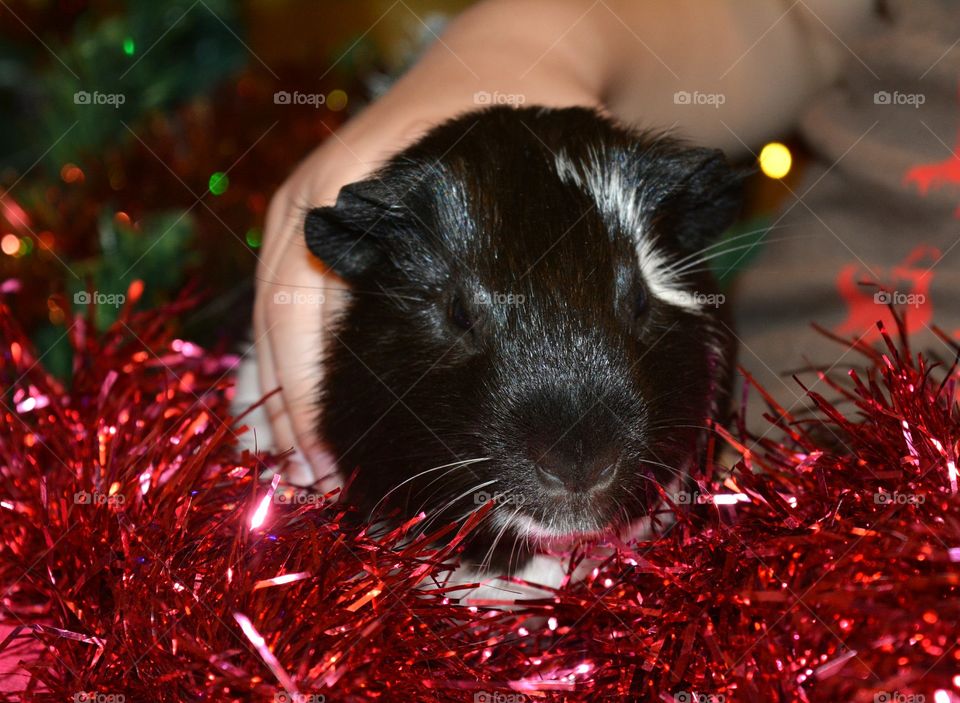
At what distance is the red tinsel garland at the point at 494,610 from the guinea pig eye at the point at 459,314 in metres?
0.24

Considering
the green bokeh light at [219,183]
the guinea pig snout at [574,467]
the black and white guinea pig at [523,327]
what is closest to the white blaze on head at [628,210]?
the black and white guinea pig at [523,327]

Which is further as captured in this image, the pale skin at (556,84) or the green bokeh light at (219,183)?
the green bokeh light at (219,183)

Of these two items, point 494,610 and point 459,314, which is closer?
point 494,610

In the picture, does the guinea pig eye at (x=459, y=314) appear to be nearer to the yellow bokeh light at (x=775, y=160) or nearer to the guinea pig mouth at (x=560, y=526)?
the guinea pig mouth at (x=560, y=526)

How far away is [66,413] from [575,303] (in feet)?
2.37

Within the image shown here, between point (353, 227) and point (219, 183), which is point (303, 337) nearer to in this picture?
point (353, 227)

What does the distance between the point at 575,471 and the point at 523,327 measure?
179 millimetres

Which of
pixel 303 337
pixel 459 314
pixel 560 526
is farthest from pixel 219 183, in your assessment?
pixel 560 526

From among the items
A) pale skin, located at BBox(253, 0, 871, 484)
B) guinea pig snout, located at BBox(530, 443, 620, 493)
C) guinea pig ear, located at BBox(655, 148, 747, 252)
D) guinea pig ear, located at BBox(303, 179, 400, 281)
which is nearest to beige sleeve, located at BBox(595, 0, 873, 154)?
pale skin, located at BBox(253, 0, 871, 484)

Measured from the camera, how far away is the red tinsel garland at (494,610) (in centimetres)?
89

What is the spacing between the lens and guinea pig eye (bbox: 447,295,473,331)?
1.15 meters

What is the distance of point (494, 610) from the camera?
105cm

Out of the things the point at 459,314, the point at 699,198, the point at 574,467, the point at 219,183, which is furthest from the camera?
the point at 219,183

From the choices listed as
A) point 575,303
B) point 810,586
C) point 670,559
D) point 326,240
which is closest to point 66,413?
point 326,240
